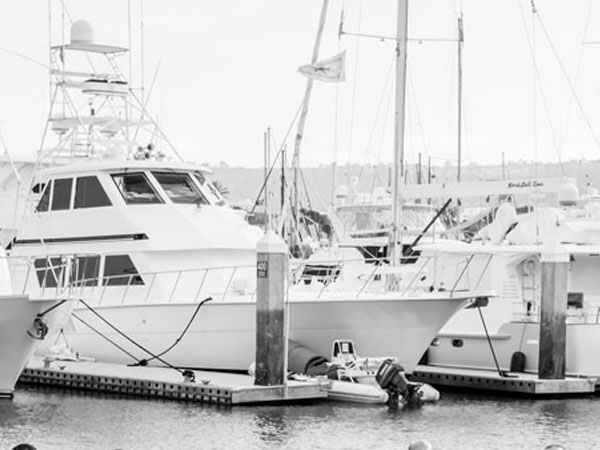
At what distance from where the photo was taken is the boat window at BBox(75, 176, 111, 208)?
27875 mm

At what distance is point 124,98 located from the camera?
1166 inches

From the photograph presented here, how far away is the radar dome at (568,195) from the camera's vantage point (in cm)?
2705

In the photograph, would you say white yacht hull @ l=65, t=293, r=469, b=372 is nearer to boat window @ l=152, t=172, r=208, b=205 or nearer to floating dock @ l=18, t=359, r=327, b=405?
floating dock @ l=18, t=359, r=327, b=405

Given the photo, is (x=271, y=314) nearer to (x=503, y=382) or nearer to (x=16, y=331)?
(x=16, y=331)

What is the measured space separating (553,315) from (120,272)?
25.1 feet

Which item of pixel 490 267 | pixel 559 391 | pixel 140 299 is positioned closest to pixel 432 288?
pixel 490 267

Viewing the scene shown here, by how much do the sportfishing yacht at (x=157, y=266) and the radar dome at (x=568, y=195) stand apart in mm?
2416

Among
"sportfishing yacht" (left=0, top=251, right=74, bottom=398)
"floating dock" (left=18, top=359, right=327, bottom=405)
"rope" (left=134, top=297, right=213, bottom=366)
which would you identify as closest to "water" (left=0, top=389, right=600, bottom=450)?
"floating dock" (left=18, top=359, right=327, bottom=405)

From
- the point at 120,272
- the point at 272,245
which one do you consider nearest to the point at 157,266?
the point at 120,272

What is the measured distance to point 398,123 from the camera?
2748cm

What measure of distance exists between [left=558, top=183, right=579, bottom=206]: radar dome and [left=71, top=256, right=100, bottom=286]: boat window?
8.31 metres

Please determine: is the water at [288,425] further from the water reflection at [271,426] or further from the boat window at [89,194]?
the boat window at [89,194]

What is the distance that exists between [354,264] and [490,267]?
765 cm

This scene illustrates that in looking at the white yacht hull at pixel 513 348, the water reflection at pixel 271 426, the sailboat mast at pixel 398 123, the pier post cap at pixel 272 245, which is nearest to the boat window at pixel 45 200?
the sailboat mast at pixel 398 123
